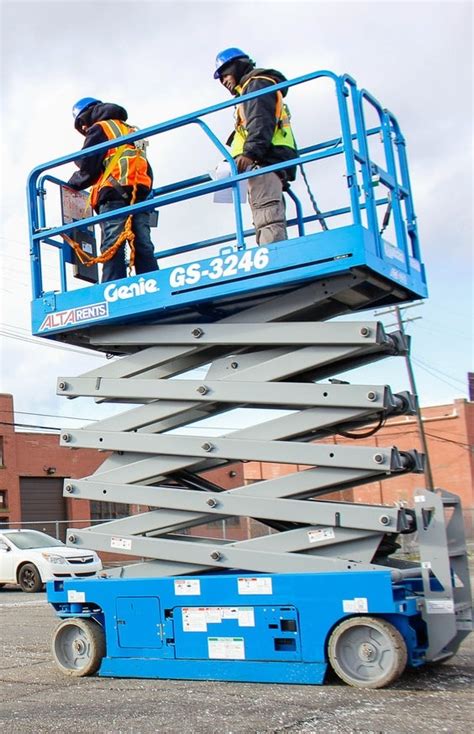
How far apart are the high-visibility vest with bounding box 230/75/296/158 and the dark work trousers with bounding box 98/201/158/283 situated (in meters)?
1.11

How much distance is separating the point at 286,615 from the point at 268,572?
1.16 feet

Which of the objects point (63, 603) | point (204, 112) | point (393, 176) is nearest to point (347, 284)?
point (393, 176)

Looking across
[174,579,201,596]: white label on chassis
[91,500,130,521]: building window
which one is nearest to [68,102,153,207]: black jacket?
[174,579,201,596]: white label on chassis

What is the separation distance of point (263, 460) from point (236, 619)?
4.03 ft

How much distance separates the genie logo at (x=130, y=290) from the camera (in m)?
7.23

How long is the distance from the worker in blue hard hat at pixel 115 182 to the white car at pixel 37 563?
1276cm

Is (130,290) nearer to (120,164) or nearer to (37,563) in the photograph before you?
(120,164)

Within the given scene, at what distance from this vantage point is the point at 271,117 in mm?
6965

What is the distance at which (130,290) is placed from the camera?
24.1ft

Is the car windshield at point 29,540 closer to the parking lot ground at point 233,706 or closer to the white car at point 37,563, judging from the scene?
the white car at point 37,563

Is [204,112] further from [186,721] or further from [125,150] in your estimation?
[186,721]

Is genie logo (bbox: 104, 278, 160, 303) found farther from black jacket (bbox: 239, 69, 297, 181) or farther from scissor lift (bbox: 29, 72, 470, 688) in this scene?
black jacket (bbox: 239, 69, 297, 181)

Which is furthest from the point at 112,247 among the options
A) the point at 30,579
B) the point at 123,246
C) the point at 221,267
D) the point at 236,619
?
the point at 30,579


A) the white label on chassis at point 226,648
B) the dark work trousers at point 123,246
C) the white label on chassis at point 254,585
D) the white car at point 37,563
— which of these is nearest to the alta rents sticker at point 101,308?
the dark work trousers at point 123,246
